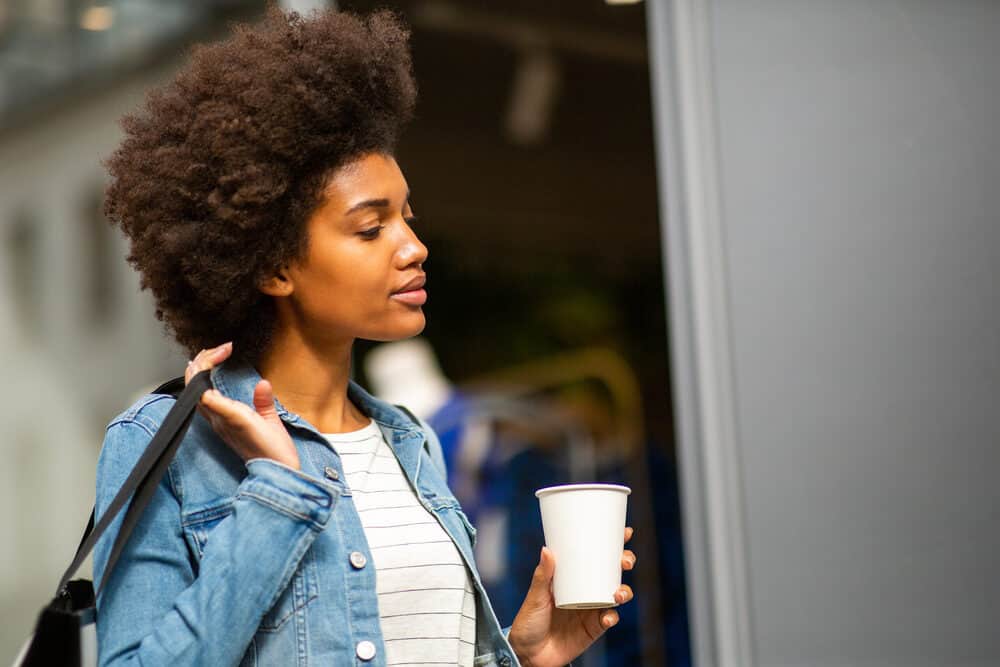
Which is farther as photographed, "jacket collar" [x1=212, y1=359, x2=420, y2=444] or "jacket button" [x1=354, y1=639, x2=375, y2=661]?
"jacket collar" [x1=212, y1=359, x2=420, y2=444]

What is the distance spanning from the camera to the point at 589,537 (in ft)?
4.40

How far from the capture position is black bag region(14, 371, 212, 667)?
1.12 meters

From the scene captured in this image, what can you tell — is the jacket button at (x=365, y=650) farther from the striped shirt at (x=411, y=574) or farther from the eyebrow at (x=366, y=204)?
the eyebrow at (x=366, y=204)

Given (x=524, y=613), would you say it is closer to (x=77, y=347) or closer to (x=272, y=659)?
(x=272, y=659)

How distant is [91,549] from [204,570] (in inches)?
4.9

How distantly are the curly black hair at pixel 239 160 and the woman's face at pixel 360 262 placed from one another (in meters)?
0.02

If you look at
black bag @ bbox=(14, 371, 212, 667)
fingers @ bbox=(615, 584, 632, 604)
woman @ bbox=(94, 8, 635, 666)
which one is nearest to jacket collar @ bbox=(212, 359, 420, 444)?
woman @ bbox=(94, 8, 635, 666)

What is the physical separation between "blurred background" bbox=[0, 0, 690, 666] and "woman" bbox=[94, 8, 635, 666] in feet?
4.45

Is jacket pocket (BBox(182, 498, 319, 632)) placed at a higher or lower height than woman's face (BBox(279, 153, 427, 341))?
lower

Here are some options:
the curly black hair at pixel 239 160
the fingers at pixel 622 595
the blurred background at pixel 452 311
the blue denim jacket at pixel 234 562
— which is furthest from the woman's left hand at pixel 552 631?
the blurred background at pixel 452 311

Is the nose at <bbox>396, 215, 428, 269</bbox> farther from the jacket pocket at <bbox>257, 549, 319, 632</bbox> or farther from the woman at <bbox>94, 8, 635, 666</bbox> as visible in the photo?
the jacket pocket at <bbox>257, 549, 319, 632</bbox>

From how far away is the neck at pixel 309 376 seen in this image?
4.77 ft

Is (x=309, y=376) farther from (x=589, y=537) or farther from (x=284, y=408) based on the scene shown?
(x=589, y=537)

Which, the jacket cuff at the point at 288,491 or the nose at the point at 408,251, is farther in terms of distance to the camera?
the nose at the point at 408,251
